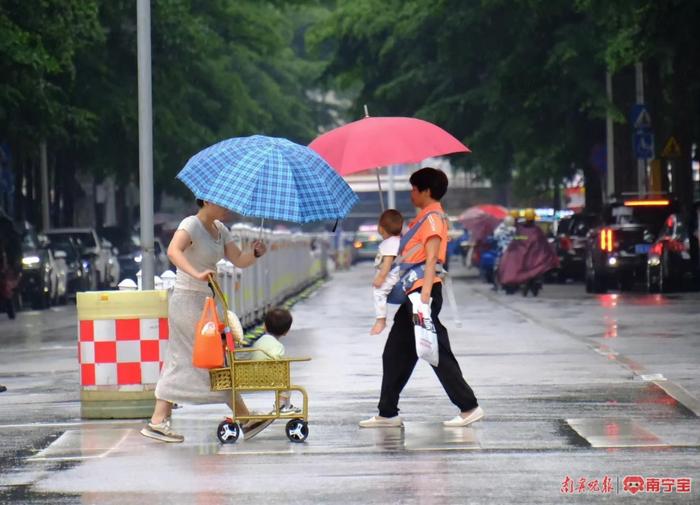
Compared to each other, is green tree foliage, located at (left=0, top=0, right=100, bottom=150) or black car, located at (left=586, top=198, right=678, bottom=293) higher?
green tree foliage, located at (left=0, top=0, right=100, bottom=150)

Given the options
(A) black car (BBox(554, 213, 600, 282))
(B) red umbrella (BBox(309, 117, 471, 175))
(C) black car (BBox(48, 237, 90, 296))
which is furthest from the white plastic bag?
(C) black car (BBox(48, 237, 90, 296))

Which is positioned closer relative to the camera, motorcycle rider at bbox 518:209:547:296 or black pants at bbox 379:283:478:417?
black pants at bbox 379:283:478:417

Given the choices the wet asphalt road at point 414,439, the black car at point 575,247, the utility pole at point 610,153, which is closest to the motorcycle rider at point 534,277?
the black car at point 575,247

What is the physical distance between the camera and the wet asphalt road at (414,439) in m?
9.52

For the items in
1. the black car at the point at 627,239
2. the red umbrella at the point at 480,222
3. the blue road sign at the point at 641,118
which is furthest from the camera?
the red umbrella at the point at 480,222

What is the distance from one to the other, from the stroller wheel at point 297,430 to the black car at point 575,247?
101 ft

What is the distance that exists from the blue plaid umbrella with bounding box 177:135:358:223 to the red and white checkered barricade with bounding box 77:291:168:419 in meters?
1.99

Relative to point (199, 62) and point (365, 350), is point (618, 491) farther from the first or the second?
point (199, 62)

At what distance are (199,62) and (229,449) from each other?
1403 inches

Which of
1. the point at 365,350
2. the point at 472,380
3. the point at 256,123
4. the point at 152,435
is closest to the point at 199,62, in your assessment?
the point at 256,123

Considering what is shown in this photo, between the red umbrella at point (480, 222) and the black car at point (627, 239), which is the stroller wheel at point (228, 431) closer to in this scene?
the black car at point (627, 239)

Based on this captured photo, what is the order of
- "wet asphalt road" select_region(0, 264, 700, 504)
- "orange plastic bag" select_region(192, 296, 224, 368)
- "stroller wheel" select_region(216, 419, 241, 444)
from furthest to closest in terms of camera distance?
"stroller wheel" select_region(216, 419, 241, 444)
"orange plastic bag" select_region(192, 296, 224, 368)
"wet asphalt road" select_region(0, 264, 700, 504)

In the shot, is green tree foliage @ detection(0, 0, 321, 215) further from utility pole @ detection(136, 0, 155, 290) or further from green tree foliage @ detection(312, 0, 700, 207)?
utility pole @ detection(136, 0, 155, 290)

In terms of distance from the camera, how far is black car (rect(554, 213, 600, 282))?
140 ft
